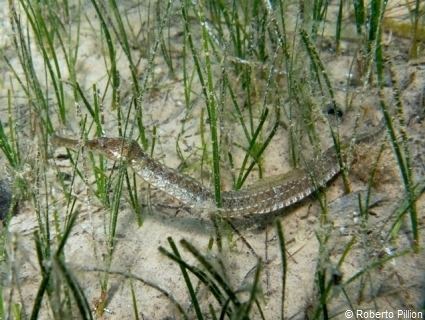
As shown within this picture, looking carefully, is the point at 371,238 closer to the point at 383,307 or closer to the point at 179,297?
the point at 383,307

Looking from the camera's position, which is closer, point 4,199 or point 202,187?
point 202,187

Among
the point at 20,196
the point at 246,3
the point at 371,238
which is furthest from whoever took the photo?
the point at 246,3

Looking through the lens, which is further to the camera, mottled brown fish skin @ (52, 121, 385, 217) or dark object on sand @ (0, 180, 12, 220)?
dark object on sand @ (0, 180, 12, 220)

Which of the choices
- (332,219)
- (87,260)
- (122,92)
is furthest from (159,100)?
(332,219)

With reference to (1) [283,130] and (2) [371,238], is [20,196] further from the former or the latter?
(2) [371,238]

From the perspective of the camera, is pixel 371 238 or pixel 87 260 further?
pixel 87 260

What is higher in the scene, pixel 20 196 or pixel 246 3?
pixel 246 3

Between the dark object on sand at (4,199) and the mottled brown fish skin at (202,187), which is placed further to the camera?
the dark object on sand at (4,199)

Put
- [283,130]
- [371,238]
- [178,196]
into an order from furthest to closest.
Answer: [283,130] < [178,196] < [371,238]

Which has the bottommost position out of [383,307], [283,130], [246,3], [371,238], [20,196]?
[383,307]

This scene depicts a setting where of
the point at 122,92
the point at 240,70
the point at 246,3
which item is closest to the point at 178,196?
the point at 240,70
